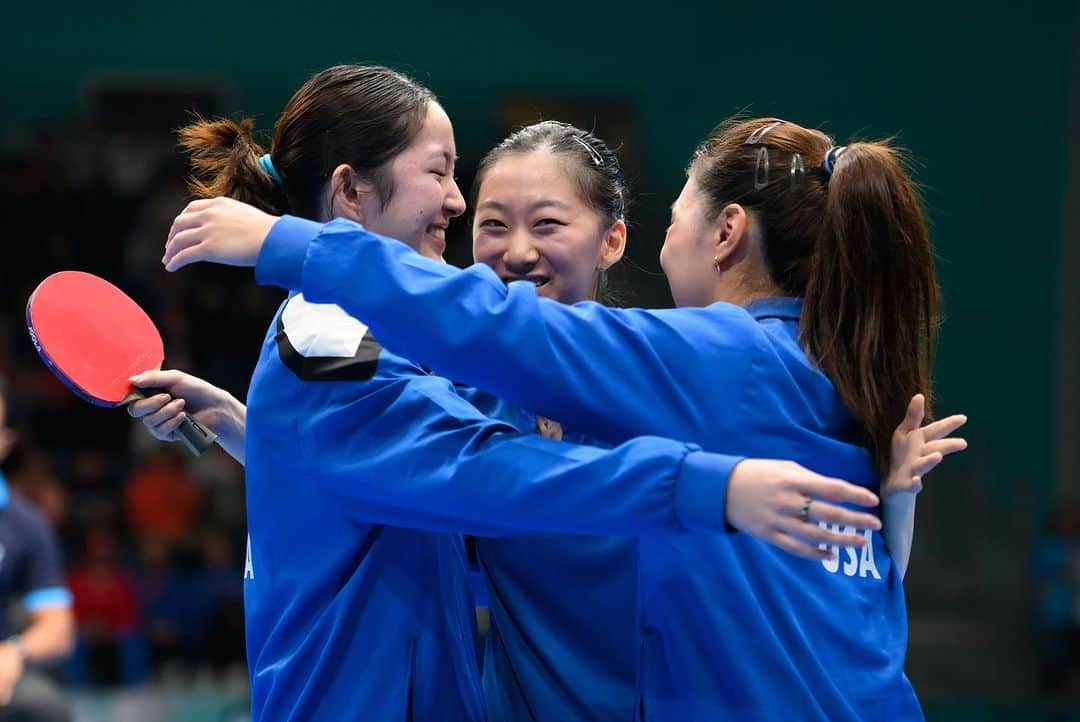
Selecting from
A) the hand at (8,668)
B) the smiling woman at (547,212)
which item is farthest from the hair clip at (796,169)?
the hand at (8,668)

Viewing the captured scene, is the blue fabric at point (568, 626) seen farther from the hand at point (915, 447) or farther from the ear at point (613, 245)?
the ear at point (613, 245)

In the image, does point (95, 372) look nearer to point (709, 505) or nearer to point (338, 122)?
point (338, 122)

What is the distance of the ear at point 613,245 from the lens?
2930 millimetres

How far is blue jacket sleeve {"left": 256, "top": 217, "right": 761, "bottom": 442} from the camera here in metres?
1.99

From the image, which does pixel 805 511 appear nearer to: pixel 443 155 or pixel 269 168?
pixel 443 155

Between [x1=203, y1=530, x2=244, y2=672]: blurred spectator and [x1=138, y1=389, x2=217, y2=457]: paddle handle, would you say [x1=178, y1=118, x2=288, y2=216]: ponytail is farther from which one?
[x1=203, y1=530, x2=244, y2=672]: blurred spectator

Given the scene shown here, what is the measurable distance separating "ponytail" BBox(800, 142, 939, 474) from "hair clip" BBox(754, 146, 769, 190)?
118 mm

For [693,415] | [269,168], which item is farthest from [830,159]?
[269,168]

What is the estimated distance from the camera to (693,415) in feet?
6.95

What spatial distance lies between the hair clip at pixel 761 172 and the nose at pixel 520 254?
53 cm

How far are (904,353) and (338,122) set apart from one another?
42.3 inches

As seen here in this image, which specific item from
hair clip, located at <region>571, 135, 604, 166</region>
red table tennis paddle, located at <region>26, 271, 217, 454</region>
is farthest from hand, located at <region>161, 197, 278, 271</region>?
hair clip, located at <region>571, 135, 604, 166</region>

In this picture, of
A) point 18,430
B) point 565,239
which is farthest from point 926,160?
point 565,239

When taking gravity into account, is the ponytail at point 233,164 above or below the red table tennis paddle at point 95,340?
above
